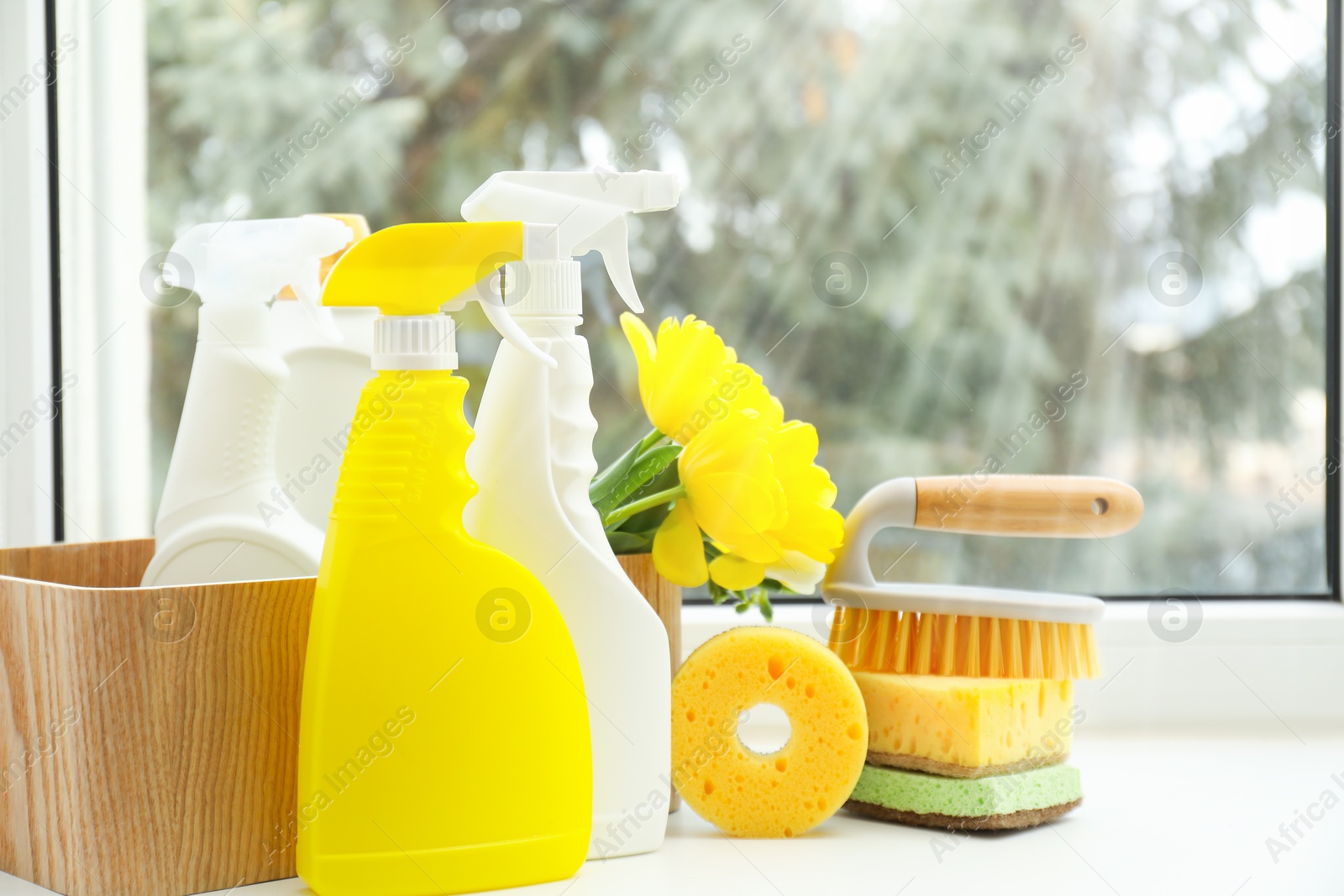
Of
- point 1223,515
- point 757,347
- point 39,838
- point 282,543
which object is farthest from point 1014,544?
point 39,838

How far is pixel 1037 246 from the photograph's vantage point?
0.97 meters

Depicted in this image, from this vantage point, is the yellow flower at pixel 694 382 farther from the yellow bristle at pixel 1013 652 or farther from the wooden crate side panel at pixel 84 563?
the wooden crate side panel at pixel 84 563

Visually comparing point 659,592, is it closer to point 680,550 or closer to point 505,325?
point 680,550

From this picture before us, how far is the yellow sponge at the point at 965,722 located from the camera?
0.60m

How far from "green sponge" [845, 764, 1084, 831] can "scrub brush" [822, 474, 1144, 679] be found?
2.4 inches

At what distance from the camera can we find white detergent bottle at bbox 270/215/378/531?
664mm

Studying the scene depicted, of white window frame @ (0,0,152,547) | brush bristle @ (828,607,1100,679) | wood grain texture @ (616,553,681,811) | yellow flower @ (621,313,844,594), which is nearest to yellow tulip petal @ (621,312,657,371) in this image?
yellow flower @ (621,313,844,594)

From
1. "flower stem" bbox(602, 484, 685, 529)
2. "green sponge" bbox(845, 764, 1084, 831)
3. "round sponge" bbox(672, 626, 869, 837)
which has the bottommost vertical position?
"green sponge" bbox(845, 764, 1084, 831)

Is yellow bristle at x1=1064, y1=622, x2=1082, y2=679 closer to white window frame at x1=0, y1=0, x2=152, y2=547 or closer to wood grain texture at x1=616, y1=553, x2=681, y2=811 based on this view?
wood grain texture at x1=616, y1=553, x2=681, y2=811

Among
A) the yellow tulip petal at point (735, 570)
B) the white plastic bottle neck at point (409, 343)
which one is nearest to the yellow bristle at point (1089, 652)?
the yellow tulip petal at point (735, 570)

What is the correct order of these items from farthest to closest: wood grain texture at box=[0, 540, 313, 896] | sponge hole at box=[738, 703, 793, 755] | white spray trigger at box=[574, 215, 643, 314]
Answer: sponge hole at box=[738, 703, 793, 755] → white spray trigger at box=[574, 215, 643, 314] → wood grain texture at box=[0, 540, 313, 896]

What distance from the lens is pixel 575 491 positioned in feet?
1.87

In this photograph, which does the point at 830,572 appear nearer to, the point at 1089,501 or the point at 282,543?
the point at 1089,501

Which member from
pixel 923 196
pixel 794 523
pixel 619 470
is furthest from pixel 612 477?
pixel 923 196
